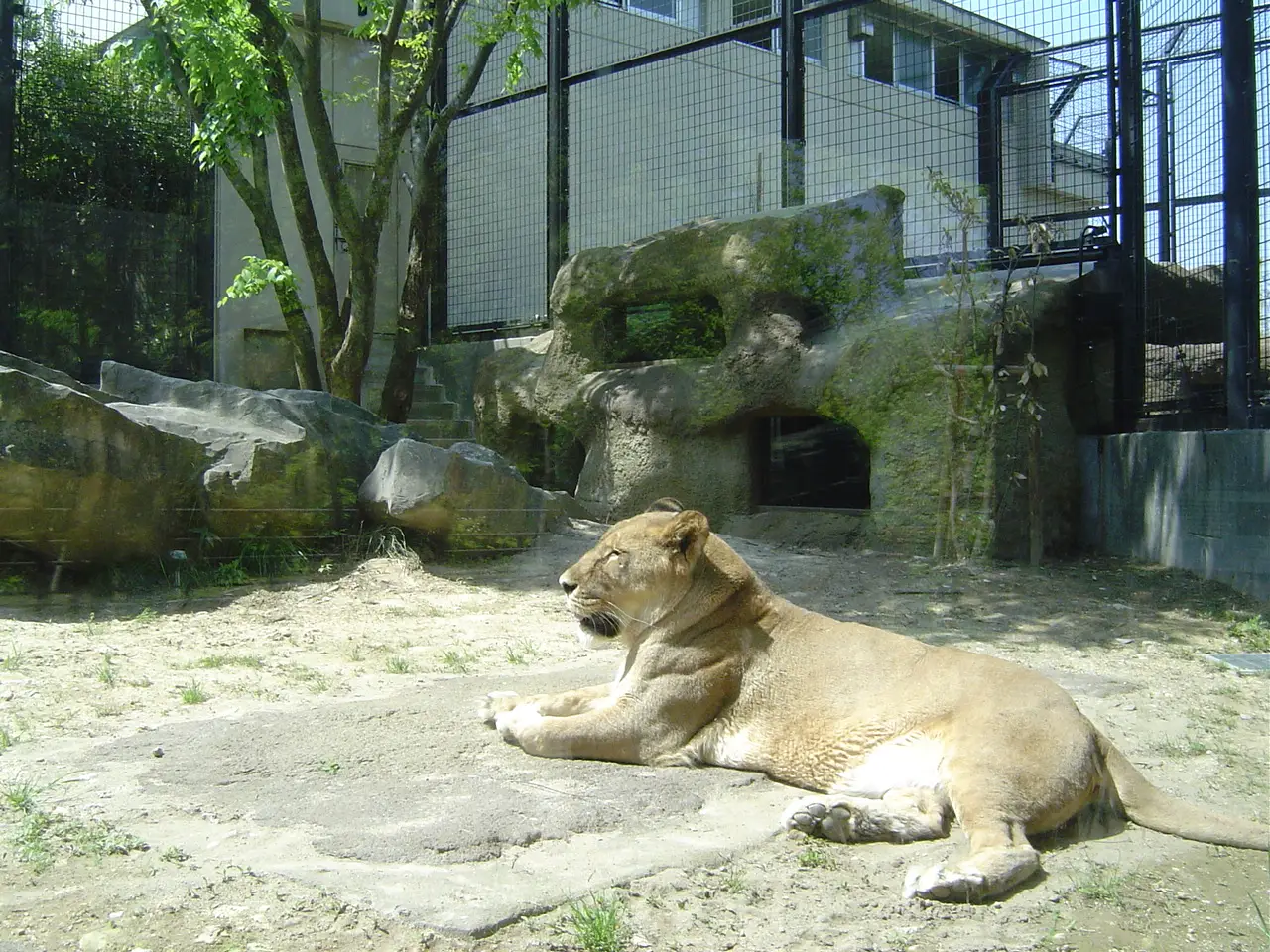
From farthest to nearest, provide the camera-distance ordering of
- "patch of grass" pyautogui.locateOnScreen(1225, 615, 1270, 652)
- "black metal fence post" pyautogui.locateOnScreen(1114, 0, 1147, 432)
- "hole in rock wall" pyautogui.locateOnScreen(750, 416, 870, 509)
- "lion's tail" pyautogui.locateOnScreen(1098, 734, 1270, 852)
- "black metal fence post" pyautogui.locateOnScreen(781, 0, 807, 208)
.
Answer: "black metal fence post" pyautogui.locateOnScreen(781, 0, 807, 208), "hole in rock wall" pyautogui.locateOnScreen(750, 416, 870, 509), "black metal fence post" pyautogui.locateOnScreen(1114, 0, 1147, 432), "patch of grass" pyautogui.locateOnScreen(1225, 615, 1270, 652), "lion's tail" pyautogui.locateOnScreen(1098, 734, 1270, 852)

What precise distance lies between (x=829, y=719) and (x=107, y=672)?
3.49 meters

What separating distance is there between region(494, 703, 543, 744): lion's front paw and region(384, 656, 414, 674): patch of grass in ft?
5.01

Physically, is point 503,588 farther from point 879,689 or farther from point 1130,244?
point 1130,244

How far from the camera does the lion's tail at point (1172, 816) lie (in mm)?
3486

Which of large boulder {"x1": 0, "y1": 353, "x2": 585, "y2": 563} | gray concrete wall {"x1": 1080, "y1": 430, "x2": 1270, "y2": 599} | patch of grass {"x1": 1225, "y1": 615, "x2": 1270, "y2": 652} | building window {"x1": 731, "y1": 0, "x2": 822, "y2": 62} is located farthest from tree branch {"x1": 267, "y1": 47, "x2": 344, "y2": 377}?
patch of grass {"x1": 1225, "y1": 615, "x2": 1270, "y2": 652}

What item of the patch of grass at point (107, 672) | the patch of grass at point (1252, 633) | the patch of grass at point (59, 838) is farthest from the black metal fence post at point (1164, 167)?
the patch of grass at point (59, 838)

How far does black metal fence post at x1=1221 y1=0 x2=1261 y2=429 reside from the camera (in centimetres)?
824

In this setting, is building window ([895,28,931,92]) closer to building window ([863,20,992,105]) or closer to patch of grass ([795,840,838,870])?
building window ([863,20,992,105])

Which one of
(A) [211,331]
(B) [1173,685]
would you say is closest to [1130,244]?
(B) [1173,685]

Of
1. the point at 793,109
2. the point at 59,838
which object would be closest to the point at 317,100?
the point at 793,109

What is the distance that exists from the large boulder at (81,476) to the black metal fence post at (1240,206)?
723 centimetres

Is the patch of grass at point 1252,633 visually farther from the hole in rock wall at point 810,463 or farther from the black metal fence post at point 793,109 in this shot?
the black metal fence post at point 793,109

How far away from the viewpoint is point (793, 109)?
11.9 m

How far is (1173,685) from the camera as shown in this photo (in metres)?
5.86
